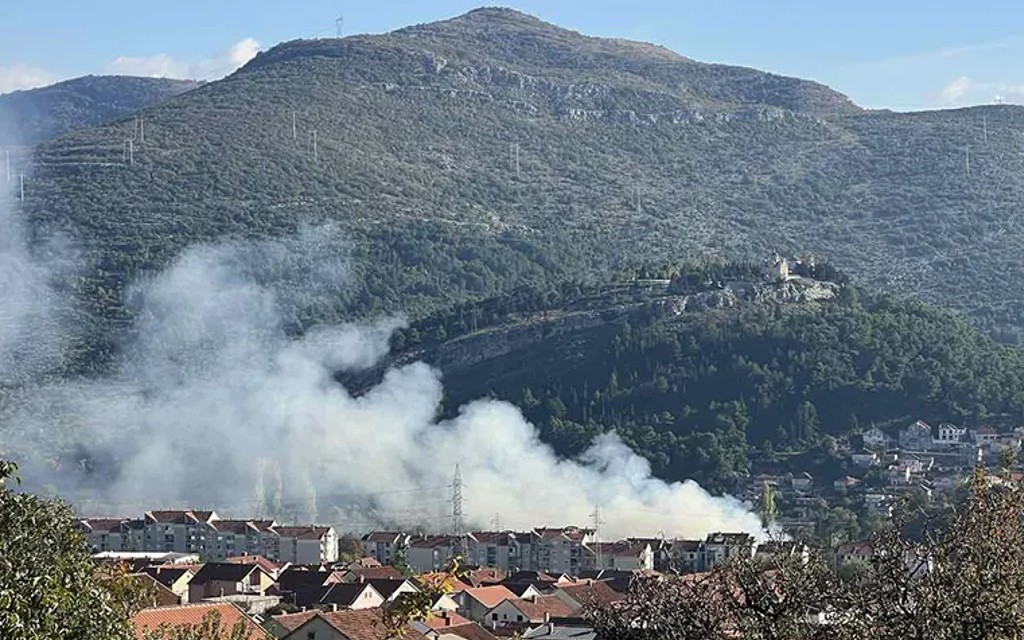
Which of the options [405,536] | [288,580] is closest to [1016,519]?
[288,580]

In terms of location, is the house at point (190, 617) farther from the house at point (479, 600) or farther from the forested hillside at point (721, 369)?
the forested hillside at point (721, 369)

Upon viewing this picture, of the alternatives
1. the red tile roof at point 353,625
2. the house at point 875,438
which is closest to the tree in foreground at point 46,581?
the red tile roof at point 353,625

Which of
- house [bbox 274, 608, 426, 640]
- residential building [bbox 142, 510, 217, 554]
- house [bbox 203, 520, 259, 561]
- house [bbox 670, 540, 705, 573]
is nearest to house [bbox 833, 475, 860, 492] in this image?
house [bbox 670, 540, 705, 573]

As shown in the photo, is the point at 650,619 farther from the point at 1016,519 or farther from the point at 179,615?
the point at 179,615

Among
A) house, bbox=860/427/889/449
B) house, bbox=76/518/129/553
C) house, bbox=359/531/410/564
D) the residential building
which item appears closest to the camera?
house, bbox=359/531/410/564

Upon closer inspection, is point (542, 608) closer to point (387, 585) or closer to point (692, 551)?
point (387, 585)

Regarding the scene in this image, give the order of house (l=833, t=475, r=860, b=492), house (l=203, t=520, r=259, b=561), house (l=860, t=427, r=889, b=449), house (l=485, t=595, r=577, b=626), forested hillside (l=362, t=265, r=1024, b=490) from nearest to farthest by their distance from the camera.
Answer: house (l=485, t=595, r=577, b=626) → house (l=203, t=520, r=259, b=561) → house (l=833, t=475, r=860, b=492) → house (l=860, t=427, r=889, b=449) → forested hillside (l=362, t=265, r=1024, b=490)

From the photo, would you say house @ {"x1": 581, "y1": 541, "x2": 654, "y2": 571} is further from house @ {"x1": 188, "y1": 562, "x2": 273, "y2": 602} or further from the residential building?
house @ {"x1": 188, "y1": 562, "x2": 273, "y2": 602}
